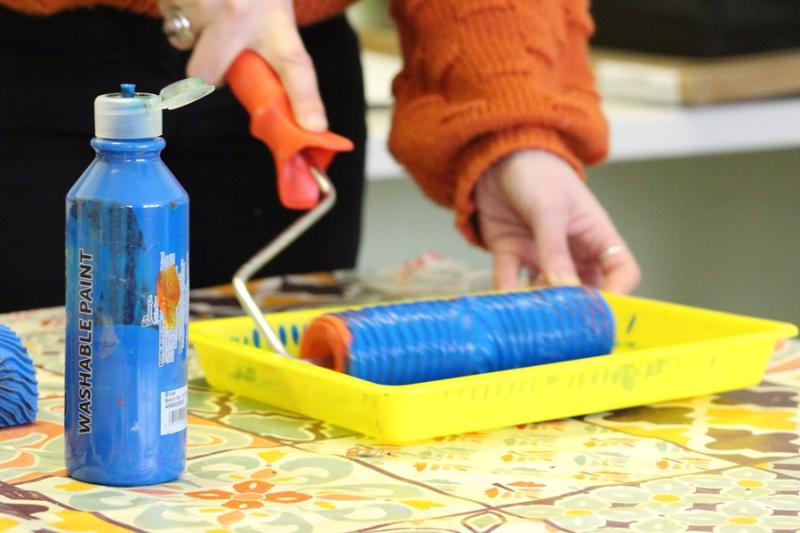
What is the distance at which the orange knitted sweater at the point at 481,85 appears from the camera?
1102mm

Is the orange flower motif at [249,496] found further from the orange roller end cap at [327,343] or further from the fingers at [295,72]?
the fingers at [295,72]

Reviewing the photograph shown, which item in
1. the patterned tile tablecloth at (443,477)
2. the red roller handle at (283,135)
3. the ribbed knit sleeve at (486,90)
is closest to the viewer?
the patterned tile tablecloth at (443,477)

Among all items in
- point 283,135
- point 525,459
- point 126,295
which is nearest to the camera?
point 126,295

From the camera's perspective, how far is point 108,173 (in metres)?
0.67

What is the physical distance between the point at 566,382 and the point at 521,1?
420 millimetres

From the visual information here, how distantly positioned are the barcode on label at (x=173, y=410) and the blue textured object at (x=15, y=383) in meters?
0.13

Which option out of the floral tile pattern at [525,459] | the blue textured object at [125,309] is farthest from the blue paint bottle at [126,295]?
the floral tile pattern at [525,459]

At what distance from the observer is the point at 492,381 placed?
79cm

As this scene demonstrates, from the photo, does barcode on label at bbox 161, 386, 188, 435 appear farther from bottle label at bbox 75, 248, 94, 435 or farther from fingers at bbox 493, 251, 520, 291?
fingers at bbox 493, 251, 520, 291

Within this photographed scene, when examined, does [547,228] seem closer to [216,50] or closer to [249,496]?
[216,50]

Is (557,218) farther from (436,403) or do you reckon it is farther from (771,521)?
(771,521)

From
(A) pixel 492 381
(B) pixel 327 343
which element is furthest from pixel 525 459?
(B) pixel 327 343

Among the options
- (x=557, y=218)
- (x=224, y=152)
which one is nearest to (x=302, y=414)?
(x=557, y=218)

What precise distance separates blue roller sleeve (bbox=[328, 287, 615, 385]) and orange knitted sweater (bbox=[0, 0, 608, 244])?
215 mm
